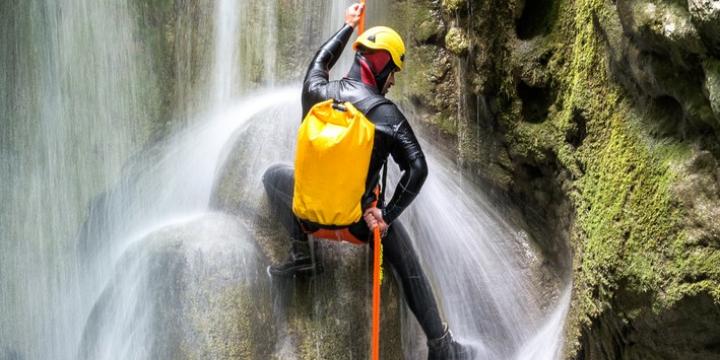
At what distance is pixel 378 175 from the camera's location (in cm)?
460

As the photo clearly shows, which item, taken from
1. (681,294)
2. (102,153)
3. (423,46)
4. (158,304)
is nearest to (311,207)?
(158,304)

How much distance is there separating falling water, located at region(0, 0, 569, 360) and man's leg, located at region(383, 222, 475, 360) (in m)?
0.76

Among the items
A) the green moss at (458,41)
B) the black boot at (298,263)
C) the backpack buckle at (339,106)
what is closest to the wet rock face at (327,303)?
the black boot at (298,263)

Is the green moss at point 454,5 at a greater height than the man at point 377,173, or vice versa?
the green moss at point 454,5

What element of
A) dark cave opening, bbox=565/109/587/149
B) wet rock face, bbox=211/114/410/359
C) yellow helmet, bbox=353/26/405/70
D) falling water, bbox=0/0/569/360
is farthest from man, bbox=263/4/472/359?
dark cave opening, bbox=565/109/587/149

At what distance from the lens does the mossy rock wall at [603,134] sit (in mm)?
3615

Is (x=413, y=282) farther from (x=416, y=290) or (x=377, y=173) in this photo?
(x=377, y=173)

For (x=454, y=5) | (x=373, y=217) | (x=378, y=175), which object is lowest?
(x=373, y=217)

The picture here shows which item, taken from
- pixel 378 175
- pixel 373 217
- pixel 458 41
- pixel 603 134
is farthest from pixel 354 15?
pixel 603 134

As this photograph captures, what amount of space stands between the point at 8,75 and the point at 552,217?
597 cm

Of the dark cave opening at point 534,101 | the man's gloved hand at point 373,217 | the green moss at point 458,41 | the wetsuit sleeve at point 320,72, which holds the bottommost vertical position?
the man's gloved hand at point 373,217

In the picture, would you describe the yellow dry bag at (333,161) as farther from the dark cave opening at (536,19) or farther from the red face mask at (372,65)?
the dark cave opening at (536,19)

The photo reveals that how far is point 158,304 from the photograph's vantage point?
5254 mm

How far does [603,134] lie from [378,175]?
1.53 m
